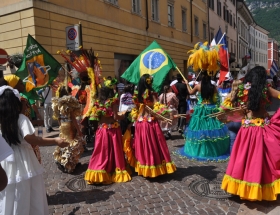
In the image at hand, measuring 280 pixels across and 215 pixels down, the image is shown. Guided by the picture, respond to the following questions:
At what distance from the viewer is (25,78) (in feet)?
22.3

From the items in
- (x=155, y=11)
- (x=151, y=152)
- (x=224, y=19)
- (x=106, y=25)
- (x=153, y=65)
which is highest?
(x=224, y=19)

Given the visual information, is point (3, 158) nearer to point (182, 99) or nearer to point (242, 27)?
point (182, 99)

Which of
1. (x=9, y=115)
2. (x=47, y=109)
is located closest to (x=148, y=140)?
(x=9, y=115)

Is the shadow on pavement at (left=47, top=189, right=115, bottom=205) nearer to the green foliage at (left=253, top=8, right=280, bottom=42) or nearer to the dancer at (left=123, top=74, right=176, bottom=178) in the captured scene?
the dancer at (left=123, top=74, right=176, bottom=178)

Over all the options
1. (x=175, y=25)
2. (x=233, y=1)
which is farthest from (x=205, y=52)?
(x=233, y=1)

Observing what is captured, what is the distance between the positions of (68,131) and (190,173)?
2.42 meters

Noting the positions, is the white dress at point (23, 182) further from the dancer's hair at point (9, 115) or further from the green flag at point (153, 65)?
the green flag at point (153, 65)

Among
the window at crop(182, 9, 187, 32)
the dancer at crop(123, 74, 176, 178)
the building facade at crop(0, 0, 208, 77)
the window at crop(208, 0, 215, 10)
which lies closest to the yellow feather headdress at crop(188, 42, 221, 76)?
the dancer at crop(123, 74, 176, 178)

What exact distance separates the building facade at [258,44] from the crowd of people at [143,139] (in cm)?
5349

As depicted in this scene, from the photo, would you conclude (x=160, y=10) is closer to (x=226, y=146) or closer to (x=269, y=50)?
(x=226, y=146)

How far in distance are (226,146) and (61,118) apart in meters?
3.56

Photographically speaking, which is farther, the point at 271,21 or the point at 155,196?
the point at 271,21

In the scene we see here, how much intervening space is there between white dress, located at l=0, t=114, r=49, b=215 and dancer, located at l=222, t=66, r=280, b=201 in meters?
2.40

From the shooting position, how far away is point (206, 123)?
6230 mm
